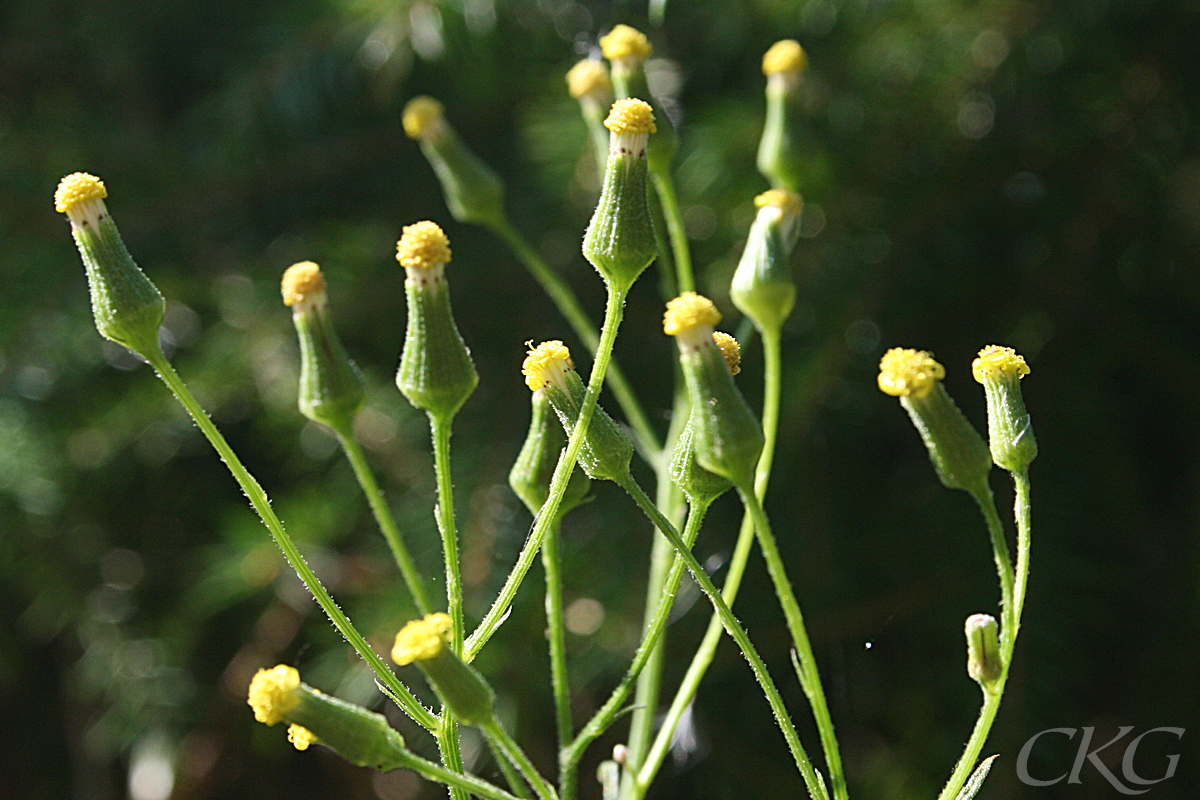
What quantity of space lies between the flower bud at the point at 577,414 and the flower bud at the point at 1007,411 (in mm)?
165

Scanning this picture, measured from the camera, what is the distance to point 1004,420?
1.61 ft

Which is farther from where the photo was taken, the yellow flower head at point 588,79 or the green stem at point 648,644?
the yellow flower head at point 588,79

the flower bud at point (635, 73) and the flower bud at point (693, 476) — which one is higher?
the flower bud at point (635, 73)

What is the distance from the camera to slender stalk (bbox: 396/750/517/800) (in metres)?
0.39

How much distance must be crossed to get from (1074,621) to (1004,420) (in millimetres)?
443

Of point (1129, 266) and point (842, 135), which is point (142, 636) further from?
point (1129, 266)

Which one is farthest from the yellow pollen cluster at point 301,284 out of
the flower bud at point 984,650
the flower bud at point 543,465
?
the flower bud at point 984,650

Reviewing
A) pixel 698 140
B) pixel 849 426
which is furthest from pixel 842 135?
pixel 849 426

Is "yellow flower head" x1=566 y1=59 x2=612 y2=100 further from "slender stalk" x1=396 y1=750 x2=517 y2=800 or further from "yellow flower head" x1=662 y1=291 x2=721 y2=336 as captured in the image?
"slender stalk" x1=396 y1=750 x2=517 y2=800

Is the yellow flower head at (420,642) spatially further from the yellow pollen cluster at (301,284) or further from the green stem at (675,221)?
the green stem at (675,221)

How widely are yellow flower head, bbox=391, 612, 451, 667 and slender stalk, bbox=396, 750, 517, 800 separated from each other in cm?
3

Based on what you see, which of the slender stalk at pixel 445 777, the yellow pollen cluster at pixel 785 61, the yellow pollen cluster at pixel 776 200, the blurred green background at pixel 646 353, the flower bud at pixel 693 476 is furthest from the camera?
the blurred green background at pixel 646 353

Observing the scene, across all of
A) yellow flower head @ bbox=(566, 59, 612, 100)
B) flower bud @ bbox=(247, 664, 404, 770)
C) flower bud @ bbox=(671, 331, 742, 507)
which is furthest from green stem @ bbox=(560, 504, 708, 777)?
yellow flower head @ bbox=(566, 59, 612, 100)

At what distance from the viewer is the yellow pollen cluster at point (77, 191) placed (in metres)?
0.50
